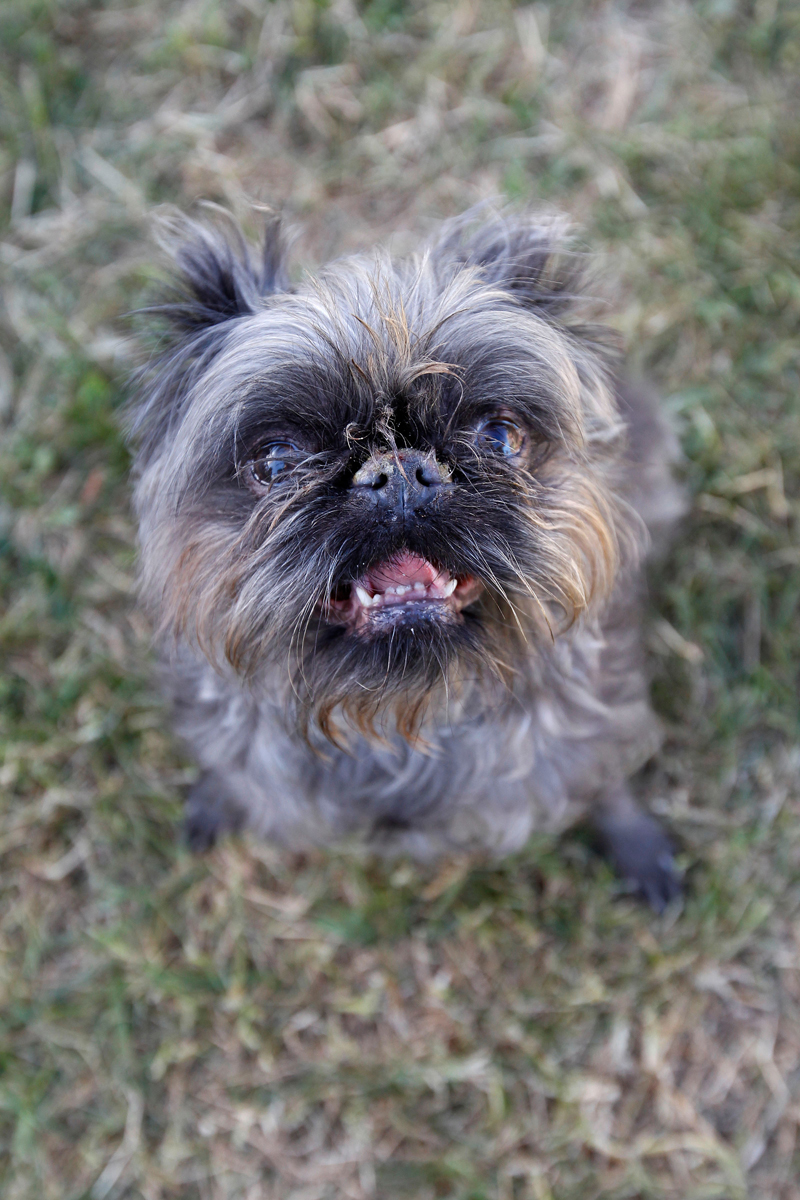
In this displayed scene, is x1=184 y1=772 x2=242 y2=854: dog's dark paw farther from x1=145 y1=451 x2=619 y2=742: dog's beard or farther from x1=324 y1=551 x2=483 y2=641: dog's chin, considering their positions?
x1=324 y1=551 x2=483 y2=641: dog's chin

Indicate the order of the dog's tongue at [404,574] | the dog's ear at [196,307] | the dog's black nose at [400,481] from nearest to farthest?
the dog's black nose at [400,481]
the dog's tongue at [404,574]
the dog's ear at [196,307]

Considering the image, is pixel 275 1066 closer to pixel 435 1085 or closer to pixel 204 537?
pixel 435 1085

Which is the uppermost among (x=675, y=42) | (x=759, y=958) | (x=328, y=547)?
(x=675, y=42)

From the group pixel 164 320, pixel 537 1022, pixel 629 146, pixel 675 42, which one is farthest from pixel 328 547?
pixel 675 42

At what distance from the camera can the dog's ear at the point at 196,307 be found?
207cm

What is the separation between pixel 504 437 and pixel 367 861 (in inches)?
69.1

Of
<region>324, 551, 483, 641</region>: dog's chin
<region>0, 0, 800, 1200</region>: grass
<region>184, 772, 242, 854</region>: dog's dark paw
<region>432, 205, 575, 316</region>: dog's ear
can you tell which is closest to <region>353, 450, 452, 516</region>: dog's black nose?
<region>324, 551, 483, 641</region>: dog's chin

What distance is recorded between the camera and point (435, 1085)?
3.06m

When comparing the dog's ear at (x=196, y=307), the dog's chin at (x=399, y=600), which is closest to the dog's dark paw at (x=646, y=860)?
the dog's chin at (x=399, y=600)

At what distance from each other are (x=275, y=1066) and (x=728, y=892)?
1.54 meters

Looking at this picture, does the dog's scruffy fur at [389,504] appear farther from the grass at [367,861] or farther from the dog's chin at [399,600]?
the grass at [367,861]

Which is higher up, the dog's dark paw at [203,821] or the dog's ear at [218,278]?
the dog's ear at [218,278]

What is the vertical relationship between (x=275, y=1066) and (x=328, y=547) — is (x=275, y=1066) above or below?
below

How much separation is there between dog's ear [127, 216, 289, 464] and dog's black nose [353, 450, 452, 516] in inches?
20.5
